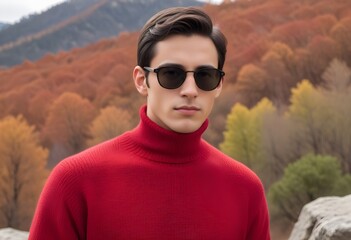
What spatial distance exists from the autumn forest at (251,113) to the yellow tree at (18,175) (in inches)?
2.3

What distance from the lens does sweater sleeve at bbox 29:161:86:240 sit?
1831 mm

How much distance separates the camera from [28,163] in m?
30.4

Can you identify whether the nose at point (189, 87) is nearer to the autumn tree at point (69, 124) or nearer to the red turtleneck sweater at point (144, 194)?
the red turtleneck sweater at point (144, 194)

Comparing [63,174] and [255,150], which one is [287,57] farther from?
[63,174]

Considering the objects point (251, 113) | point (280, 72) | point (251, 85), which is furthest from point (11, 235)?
point (280, 72)

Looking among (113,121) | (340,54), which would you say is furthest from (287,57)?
(113,121)

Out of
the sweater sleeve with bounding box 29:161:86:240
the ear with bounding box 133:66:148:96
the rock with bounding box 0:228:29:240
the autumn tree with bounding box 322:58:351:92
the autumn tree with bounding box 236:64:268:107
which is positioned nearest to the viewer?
the sweater sleeve with bounding box 29:161:86:240

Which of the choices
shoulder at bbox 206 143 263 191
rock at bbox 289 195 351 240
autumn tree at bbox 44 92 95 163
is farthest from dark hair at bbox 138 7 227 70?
autumn tree at bbox 44 92 95 163

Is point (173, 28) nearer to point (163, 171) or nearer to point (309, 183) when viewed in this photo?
point (163, 171)

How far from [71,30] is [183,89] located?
174885mm

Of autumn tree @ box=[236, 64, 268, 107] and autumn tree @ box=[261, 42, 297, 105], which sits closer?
autumn tree @ box=[236, 64, 268, 107]

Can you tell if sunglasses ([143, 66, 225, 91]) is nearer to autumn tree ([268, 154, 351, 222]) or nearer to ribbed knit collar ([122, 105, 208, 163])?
ribbed knit collar ([122, 105, 208, 163])

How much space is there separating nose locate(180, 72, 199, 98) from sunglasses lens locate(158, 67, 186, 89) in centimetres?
2

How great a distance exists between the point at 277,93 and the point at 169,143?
151 ft
